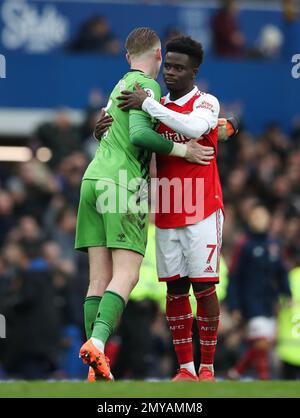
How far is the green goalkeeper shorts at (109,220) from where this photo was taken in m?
10.3

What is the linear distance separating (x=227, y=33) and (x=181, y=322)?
10.2 metres

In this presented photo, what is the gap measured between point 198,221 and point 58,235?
6.51 meters

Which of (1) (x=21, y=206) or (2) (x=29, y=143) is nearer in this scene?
(1) (x=21, y=206)

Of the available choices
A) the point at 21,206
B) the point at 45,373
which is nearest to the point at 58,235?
the point at 21,206

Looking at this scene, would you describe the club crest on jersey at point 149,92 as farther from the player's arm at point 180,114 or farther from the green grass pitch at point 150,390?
the green grass pitch at point 150,390

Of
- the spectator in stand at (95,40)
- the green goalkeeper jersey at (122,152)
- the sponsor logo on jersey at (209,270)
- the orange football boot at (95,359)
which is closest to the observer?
the orange football boot at (95,359)

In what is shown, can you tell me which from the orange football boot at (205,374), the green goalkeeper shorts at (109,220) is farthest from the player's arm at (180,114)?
the orange football boot at (205,374)

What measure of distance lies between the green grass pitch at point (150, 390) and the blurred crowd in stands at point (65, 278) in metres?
5.21

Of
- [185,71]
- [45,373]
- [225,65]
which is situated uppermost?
[225,65]

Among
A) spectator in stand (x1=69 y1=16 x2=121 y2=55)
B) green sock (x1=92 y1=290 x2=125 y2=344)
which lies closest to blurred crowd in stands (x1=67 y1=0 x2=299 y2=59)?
spectator in stand (x1=69 y1=16 x2=121 y2=55)

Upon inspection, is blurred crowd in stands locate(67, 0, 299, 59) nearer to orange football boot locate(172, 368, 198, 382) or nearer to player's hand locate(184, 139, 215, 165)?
player's hand locate(184, 139, 215, 165)

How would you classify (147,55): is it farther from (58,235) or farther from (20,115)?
(20,115)

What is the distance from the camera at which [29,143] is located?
18.7 metres

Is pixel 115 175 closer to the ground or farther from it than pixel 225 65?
closer to the ground
